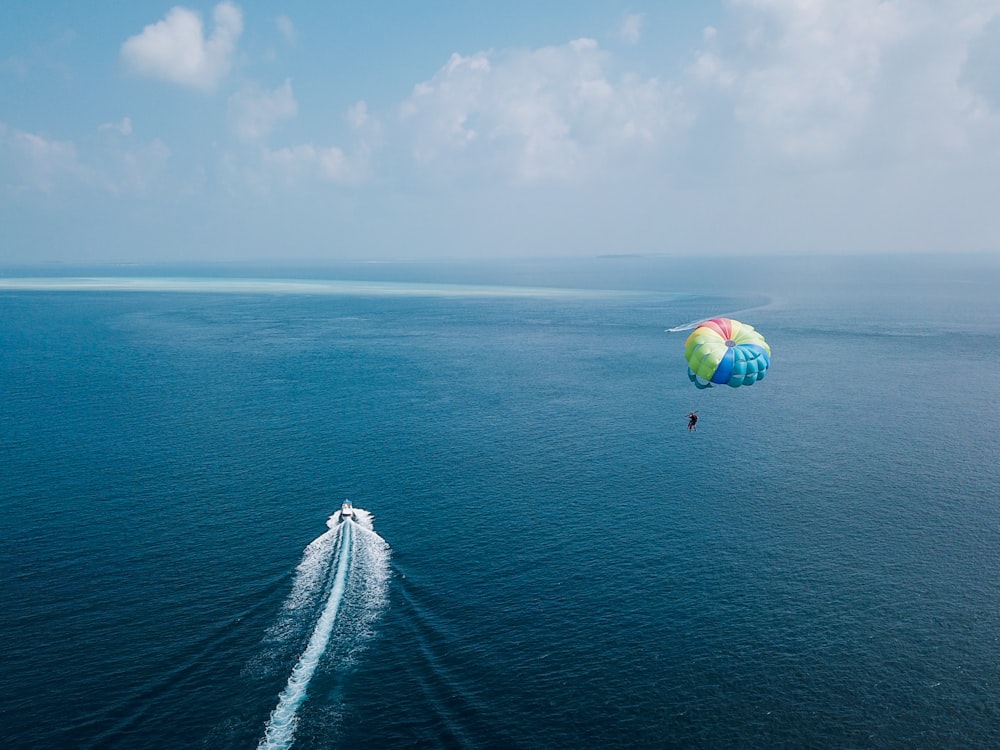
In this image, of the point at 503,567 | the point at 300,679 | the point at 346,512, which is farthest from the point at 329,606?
the point at 346,512

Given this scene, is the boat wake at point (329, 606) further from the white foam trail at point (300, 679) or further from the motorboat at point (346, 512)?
the motorboat at point (346, 512)

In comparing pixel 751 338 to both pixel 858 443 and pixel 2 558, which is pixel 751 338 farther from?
pixel 2 558

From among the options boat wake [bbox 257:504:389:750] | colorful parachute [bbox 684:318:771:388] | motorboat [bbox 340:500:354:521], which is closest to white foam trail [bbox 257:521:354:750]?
boat wake [bbox 257:504:389:750]

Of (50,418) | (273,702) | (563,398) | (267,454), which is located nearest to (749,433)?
(563,398)

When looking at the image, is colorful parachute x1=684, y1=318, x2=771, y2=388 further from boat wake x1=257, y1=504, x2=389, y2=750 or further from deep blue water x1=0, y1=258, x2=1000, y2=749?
boat wake x1=257, y1=504, x2=389, y2=750

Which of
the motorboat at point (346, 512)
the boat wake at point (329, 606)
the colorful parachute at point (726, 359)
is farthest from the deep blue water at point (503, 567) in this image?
the colorful parachute at point (726, 359)

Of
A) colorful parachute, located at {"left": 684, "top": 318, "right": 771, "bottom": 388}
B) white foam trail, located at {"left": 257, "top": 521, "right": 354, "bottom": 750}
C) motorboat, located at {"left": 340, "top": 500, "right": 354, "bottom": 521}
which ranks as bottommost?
white foam trail, located at {"left": 257, "top": 521, "right": 354, "bottom": 750}
